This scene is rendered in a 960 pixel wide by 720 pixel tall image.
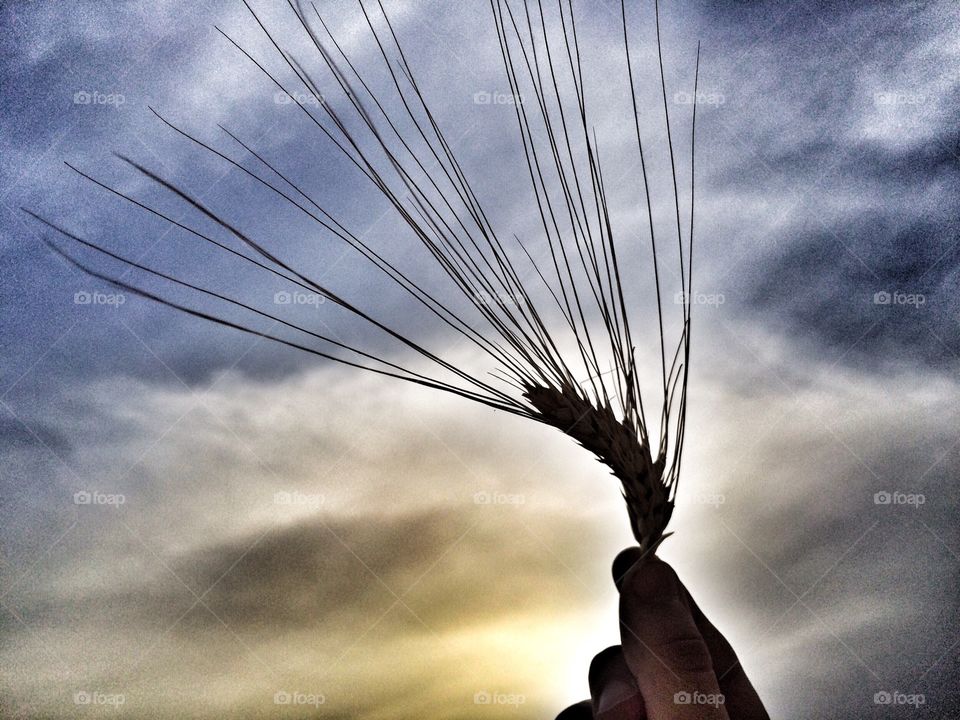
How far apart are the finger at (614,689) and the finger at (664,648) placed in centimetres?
3

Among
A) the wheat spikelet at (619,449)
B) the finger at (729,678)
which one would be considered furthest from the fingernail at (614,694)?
the wheat spikelet at (619,449)

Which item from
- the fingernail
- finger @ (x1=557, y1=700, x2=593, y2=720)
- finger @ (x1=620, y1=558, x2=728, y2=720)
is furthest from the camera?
finger @ (x1=557, y1=700, x2=593, y2=720)

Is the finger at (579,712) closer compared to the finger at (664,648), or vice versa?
the finger at (664,648)

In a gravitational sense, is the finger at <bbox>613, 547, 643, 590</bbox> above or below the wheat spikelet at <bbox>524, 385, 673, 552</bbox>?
below

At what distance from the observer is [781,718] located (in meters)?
2.41

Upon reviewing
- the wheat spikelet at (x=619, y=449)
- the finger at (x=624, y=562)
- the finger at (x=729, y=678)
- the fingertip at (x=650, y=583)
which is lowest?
the finger at (x=729, y=678)

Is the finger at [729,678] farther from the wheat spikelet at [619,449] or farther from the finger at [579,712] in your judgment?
the finger at [579,712]

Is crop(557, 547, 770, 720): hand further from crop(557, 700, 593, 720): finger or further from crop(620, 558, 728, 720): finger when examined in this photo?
crop(557, 700, 593, 720): finger

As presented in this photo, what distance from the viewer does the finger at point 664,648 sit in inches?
39.6

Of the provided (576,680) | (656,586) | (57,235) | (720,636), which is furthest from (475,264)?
(57,235)

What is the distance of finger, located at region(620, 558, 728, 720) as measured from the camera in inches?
39.6

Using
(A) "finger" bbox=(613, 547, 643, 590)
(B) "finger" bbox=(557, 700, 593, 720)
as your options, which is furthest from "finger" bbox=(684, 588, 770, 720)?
(B) "finger" bbox=(557, 700, 593, 720)

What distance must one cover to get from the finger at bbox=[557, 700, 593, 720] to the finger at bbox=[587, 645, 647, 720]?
19 cm

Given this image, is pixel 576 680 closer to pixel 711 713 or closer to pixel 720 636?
pixel 720 636
